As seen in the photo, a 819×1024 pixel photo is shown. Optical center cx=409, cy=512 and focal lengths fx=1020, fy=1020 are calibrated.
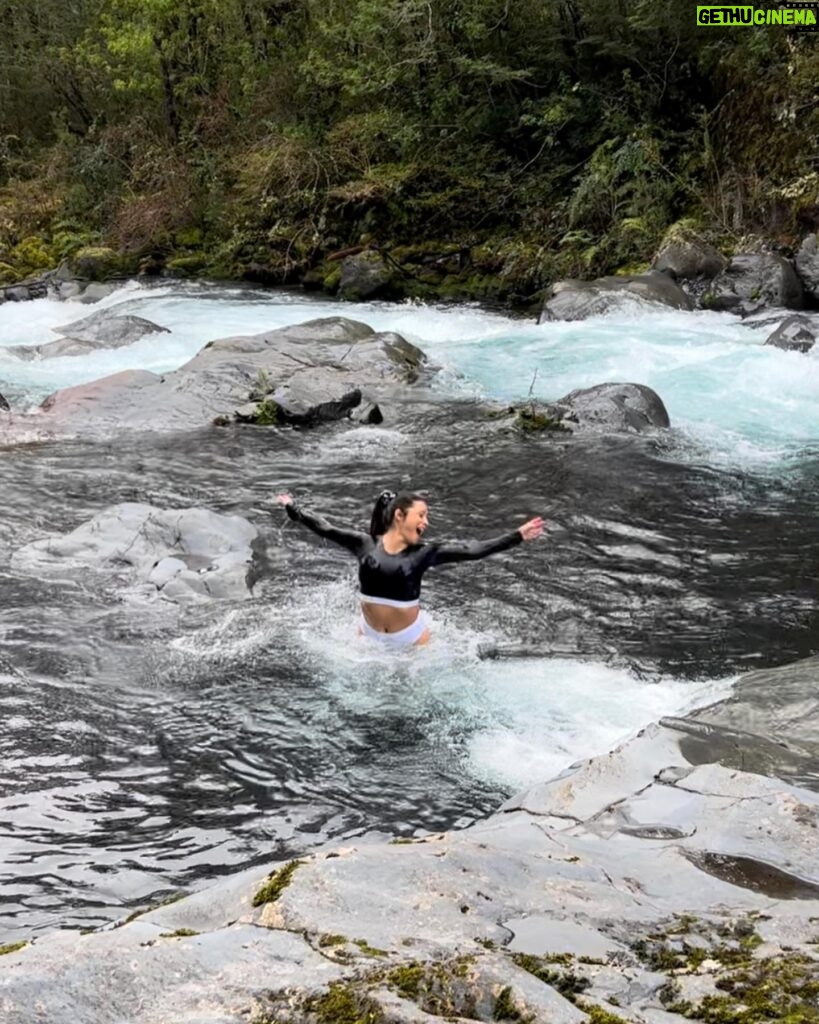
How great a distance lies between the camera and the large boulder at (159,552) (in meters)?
8.04

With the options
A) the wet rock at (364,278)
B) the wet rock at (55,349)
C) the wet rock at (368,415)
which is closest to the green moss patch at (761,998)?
the wet rock at (368,415)

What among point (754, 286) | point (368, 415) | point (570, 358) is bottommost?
point (368, 415)

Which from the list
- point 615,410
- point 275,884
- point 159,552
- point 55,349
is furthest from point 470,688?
point 55,349

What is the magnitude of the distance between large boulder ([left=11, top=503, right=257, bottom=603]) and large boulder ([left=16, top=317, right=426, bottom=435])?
4.17 metres

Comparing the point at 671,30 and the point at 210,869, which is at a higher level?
the point at 671,30

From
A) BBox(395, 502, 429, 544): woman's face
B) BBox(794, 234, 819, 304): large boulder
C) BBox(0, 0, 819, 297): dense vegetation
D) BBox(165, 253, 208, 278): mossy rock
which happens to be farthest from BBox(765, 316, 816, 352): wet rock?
BBox(165, 253, 208, 278): mossy rock

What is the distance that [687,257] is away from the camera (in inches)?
744

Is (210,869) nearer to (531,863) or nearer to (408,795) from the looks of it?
(408,795)

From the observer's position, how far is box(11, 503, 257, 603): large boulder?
8039 millimetres

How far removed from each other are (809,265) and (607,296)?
3568mm

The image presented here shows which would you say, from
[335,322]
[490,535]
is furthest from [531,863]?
[335,322]

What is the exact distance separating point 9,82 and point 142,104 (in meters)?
6.38

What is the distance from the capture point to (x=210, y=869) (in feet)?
15.4

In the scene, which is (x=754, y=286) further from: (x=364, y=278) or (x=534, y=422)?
(x=364, y=278)
